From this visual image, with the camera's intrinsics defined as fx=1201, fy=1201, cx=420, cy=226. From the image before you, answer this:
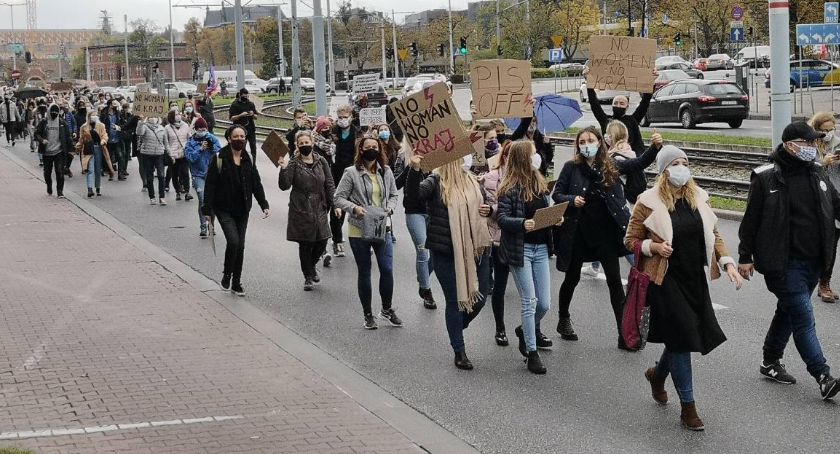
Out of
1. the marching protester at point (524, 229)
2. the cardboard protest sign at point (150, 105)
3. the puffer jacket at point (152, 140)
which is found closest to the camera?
the marching protester at point (524, 229)

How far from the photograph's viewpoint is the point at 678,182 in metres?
7.12

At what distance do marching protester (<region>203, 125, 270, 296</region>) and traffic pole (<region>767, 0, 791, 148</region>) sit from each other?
6.87 meters

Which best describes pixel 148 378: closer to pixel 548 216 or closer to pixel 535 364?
pixel 535 364

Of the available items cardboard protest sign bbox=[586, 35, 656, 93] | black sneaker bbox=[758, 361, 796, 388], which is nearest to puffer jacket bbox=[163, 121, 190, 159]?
cardboard protest sign bbox=[586, 35, 656, 93]

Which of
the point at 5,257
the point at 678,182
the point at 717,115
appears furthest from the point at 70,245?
the point at 717,115

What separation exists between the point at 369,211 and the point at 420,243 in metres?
1.23

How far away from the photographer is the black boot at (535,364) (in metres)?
8.60

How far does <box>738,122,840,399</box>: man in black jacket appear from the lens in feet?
25.1

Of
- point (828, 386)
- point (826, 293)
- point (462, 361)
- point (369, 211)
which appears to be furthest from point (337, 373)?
point (826, 293)

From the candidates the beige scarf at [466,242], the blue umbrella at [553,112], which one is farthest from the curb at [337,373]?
the blue umbrella at [553,112]

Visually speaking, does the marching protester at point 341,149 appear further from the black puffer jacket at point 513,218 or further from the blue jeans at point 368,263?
the black puffer jacket at point 513,218

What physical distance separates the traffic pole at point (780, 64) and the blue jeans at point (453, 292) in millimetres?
7411

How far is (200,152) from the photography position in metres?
15.8

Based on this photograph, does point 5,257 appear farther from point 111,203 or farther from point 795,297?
point 795,297
